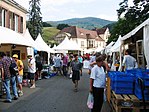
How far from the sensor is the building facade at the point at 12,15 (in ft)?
87.7

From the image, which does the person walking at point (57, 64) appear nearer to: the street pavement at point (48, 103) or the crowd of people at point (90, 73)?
the crowd of people at point (90, 73)

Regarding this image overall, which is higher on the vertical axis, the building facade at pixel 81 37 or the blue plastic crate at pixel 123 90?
the building facade at pixel 81 37

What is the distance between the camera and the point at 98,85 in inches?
289

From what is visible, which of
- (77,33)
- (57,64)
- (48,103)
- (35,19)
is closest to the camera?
(48,103)

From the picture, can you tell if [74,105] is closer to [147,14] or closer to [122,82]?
[122,82]

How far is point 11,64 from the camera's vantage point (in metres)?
10.9

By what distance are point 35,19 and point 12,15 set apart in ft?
134

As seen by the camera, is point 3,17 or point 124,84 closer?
point 124,84

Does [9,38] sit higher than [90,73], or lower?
higher

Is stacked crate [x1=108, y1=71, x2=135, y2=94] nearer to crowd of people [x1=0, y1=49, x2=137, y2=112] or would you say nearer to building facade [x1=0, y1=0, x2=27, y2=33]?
crowd of people [x1=0, y1=49, x2=137, y2=112]

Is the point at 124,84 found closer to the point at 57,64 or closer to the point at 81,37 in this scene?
the point at 57,64

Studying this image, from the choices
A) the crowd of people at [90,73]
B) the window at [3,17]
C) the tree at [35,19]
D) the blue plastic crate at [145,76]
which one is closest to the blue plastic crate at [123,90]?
the crowd of people at [90,73]

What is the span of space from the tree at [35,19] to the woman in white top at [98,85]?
199 ft

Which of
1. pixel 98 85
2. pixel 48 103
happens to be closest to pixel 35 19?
pixel 48 103
